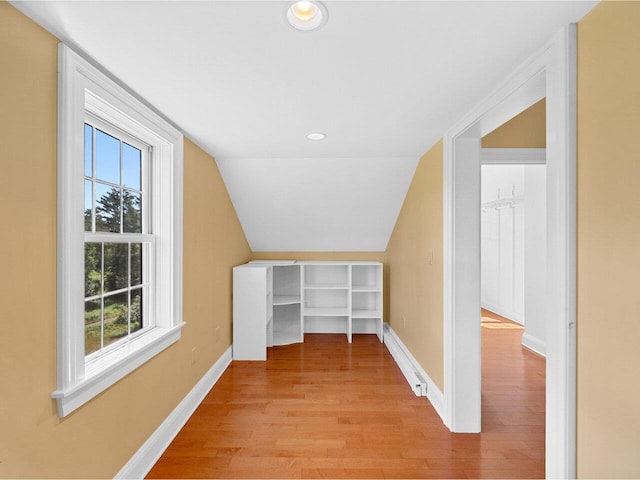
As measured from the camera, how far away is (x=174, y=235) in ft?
7.11

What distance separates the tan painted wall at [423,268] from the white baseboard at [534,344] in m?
1.66

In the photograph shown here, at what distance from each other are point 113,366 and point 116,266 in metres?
0.58

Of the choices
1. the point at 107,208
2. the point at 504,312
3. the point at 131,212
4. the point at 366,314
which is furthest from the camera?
the point at 504,312

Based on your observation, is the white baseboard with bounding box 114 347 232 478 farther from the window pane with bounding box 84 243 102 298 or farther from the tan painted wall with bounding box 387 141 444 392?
the tan painted wall with bounding box 387 141 444 392

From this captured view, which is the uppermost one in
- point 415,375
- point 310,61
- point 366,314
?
point 310,61

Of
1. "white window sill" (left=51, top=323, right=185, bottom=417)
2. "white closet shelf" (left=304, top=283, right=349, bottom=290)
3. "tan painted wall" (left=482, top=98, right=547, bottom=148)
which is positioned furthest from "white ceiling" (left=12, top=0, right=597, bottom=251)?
"white closet shelf" (left=304, top=283, right=349, bottom=290)

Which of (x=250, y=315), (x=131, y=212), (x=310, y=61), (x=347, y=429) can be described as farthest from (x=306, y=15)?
(x=250, y=315)

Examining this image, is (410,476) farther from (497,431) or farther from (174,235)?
(174,235)

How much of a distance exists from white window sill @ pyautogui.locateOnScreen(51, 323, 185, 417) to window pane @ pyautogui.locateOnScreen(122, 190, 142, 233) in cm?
69

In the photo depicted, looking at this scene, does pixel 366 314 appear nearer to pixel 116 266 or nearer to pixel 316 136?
pixel 316 136

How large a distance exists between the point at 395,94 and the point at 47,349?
6.53 ft

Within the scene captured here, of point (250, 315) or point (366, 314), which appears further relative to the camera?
point (366, 314)

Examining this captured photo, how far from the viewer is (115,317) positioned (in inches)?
71.1

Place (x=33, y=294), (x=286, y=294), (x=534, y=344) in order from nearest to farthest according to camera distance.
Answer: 1. (x=33, y=294)
2. (x=534, y=344)
3. (x=286, y=294)
